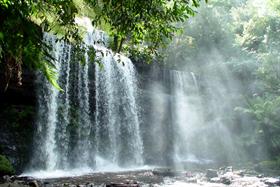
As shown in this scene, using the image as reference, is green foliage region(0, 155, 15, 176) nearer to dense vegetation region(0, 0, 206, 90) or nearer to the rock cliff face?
the rock cliff face

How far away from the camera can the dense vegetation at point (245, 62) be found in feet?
74.7

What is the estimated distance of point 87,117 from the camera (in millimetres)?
19984

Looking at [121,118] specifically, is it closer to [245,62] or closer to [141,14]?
[245,62]

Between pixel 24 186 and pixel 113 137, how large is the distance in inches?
410

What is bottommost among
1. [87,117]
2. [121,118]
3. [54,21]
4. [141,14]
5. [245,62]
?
[141,14]

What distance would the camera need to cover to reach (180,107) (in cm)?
2588

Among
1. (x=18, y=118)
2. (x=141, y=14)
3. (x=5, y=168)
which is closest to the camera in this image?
(x=141, y=14)

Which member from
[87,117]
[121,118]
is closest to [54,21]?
[87,117]

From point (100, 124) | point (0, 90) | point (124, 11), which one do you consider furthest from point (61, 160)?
point (124, 11)

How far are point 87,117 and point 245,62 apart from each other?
14.4 metres

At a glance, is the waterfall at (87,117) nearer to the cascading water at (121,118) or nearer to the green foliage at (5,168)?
the cascading water at (121,118)

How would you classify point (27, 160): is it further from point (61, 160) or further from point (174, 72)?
point (174, 72)

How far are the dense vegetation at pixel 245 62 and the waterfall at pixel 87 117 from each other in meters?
7.44

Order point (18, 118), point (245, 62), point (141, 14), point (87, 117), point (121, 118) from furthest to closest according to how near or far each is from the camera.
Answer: point (245, 62) → point (121, 118) → point (87, 117) → point (18, 118) → point (141, 14)
